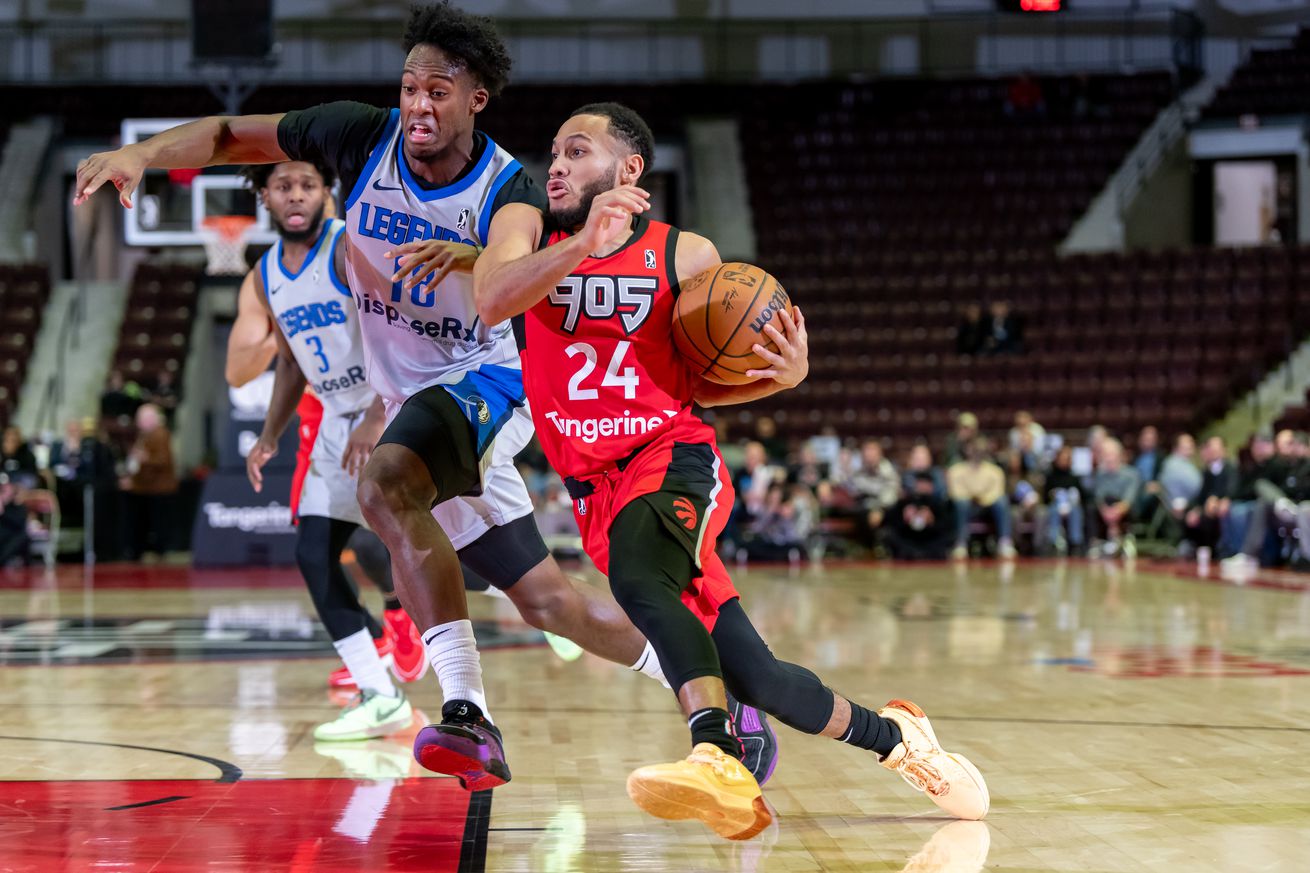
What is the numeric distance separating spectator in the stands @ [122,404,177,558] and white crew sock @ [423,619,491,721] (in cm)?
1228

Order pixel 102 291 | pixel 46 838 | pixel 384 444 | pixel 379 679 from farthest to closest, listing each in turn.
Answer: pixel 102 291 → pixel 379 679 → pixel 384 444 → pixel 46 838

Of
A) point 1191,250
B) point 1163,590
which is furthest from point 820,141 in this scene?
point 1163,590

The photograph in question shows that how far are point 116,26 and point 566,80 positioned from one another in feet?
23.4

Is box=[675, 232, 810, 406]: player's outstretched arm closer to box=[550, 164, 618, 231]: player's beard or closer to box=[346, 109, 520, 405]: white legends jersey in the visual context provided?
box=[550, 164, 618, 231]: player's beard

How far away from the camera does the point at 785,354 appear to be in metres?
3.65

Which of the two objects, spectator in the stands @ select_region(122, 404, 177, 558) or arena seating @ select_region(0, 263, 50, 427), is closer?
spectator in the stands @ select_region(122, 404, 177, 558)

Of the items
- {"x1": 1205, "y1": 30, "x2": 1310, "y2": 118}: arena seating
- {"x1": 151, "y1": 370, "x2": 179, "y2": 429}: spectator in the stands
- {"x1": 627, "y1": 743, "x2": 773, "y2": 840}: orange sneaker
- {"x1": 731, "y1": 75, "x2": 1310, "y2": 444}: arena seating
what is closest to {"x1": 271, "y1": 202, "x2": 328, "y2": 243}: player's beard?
{"x1": 627, "y1": 743, "x2": 773, "y2": 840}: orange sneaker

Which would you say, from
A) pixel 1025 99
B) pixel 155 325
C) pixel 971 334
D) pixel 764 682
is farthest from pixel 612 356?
pixel 1025 99

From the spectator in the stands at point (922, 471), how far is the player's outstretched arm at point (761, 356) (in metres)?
11.5

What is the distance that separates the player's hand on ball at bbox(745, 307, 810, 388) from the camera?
3.62 metres

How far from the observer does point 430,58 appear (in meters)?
4.07

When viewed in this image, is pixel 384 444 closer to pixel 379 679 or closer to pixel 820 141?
pixel 379 679

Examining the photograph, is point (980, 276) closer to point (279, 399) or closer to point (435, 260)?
point (279, 399)

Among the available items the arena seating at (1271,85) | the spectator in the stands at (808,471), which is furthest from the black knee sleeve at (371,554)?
the arena seating at (1271,85)
